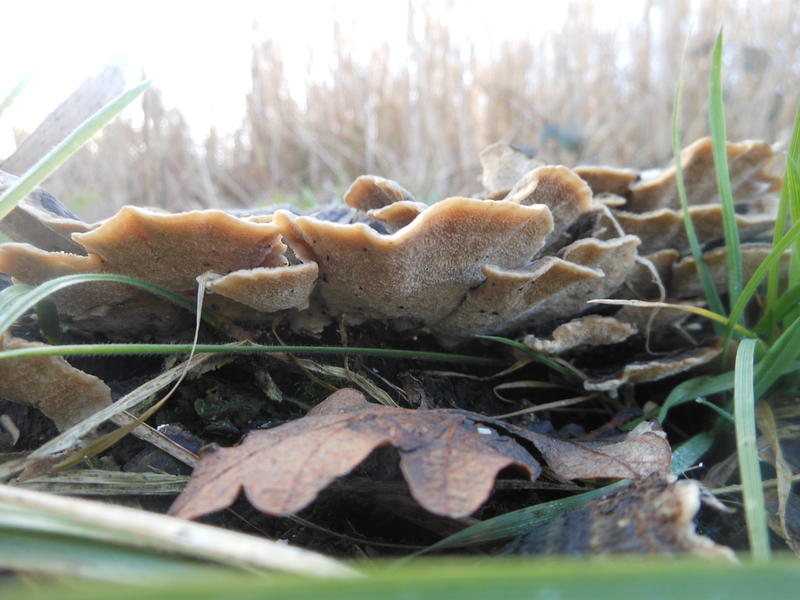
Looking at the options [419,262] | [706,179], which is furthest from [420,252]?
[706,179]

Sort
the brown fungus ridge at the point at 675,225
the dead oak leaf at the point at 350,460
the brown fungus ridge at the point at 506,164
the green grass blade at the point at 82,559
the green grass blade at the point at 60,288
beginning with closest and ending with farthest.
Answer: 1. the green grass blade at the point at 82,559
2. the dead oak leaf at the point at 350,460
3. the green grass blade at the point at 60,288
4. the brown fungus ridge at the point at 675,225
5. the brown fungus ridge at the point at 506,164

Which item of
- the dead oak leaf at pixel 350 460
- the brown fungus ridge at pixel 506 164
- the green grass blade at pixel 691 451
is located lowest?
the green grass blade at pixel 691 451

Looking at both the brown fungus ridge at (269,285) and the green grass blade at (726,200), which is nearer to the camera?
the brown fungus ridge at (269,285)

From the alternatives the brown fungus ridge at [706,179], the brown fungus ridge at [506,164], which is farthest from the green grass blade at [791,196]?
the brown fungus ridge at [506,164]

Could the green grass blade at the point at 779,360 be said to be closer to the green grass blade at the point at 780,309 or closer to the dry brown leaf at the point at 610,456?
the green grass blade at the point at 780,309

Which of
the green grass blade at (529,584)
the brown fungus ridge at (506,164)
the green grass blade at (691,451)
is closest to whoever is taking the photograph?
the green grass blade at (529,584)

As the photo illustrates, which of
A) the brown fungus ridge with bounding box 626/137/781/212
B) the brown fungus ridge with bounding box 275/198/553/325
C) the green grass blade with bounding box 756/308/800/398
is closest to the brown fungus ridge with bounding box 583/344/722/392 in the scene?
the green grass blade with bounding box 756/308/800/398

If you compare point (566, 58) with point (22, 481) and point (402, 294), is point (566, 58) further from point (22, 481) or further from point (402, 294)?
point (22, 481)
